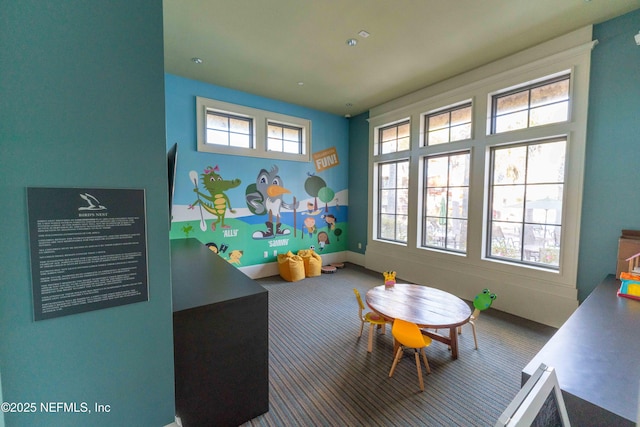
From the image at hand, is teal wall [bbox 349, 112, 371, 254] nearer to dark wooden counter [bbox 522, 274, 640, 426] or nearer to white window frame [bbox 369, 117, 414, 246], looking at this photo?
white window frame [bbox 369, 117, 414, 246]

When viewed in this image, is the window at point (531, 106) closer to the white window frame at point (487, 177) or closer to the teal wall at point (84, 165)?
the white window frame at point (487, 177)

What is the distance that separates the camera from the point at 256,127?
15.0 ft

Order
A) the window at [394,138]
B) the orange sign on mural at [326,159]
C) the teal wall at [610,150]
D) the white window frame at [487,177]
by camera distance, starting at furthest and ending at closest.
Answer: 1. the orange sign on mural at [326,159]
2. the window at [394,138]
3. the white window frame at [487,177]
4. the teal wall at [610,150]

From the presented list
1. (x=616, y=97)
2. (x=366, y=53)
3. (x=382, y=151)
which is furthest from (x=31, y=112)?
(x=382, y=151)

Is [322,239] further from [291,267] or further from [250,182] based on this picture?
[250,182]

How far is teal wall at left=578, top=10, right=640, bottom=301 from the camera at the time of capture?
2482 millimetres

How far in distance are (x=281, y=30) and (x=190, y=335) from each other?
3057 millimetres

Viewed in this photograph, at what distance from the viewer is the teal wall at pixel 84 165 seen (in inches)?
35.1

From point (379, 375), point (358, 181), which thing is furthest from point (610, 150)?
point (358, 181)

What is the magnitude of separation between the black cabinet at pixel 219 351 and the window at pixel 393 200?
3752 mm

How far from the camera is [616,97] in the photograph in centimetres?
256

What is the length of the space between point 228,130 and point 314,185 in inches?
78.7

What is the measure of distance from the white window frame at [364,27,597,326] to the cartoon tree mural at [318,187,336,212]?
1.60m

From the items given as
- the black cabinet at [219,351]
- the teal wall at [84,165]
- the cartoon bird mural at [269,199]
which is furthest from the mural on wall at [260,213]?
the teal wall at [84,165]
